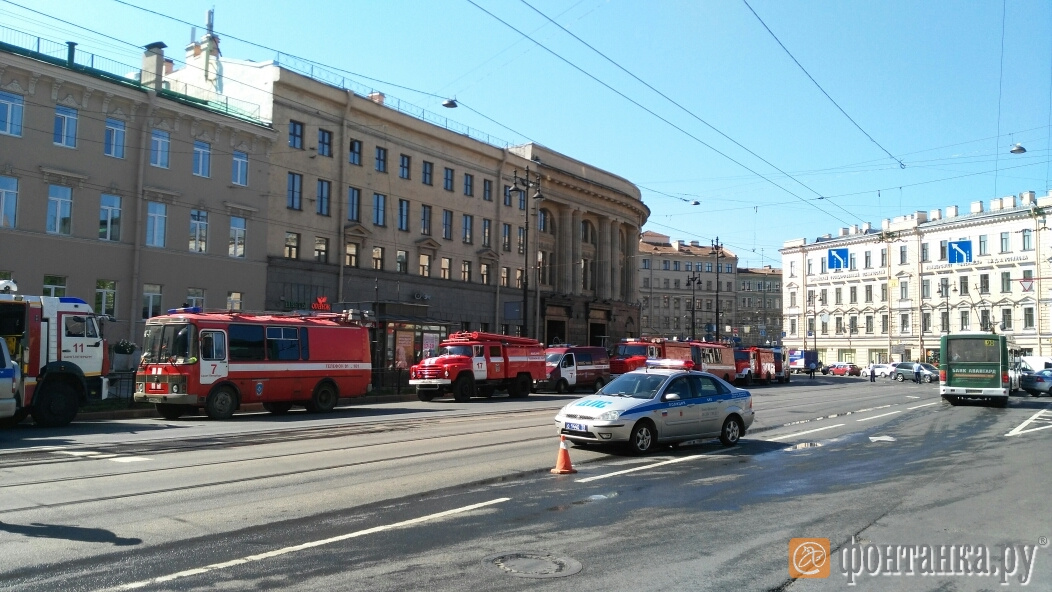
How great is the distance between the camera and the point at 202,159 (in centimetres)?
3444

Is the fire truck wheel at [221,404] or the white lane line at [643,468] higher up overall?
the fire truck wheel at [221,404]

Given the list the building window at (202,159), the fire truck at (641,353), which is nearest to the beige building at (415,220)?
the building window at (202,159)

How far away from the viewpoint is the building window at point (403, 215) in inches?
1763

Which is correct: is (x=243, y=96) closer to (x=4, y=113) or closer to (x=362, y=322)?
(x=4, y=113)

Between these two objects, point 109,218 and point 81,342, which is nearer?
point 81,342

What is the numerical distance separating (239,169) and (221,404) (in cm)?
1835

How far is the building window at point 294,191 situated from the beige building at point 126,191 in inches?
61.8

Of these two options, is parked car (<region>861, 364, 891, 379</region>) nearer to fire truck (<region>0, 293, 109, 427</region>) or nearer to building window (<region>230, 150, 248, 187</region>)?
building window (<region>230, 150, 248, 187</region>)

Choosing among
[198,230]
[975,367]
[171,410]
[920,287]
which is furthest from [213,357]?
[920,287]

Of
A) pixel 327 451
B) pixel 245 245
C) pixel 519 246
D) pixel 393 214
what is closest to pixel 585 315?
pixel 519 246

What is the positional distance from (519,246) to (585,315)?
28.8 ft

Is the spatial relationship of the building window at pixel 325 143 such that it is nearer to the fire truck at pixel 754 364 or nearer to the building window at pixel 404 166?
the building window at pixel 404 166

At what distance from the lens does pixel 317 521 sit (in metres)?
8.06

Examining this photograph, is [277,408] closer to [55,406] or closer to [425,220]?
[55,406]
